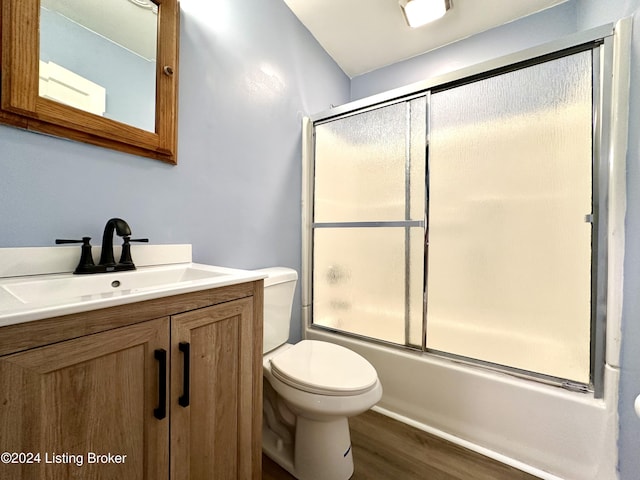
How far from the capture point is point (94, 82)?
0.92m

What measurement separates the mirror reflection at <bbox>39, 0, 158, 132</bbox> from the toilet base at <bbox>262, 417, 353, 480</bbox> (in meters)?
1.42

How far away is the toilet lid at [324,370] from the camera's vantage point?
3.30ft

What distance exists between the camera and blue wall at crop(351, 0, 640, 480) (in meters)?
0.98

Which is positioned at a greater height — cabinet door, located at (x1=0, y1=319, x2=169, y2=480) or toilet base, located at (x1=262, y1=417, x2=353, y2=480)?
cabinet door, located at (x1=0, y1=319, x2=169, y2=480)

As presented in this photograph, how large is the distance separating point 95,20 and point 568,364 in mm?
2352

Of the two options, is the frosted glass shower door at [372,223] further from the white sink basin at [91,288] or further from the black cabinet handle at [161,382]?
the black cabinet handle at [161,382]

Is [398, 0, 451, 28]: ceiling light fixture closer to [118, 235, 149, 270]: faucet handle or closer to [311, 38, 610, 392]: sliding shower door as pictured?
[311, 38, 610, 392]: sliding shower door

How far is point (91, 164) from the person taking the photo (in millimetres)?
910

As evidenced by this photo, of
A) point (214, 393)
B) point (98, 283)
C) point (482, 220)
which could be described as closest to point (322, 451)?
point (214, 393)

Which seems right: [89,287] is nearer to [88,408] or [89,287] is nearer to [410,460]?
[88,408]

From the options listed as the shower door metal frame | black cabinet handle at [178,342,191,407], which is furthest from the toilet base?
the shower door metal frame

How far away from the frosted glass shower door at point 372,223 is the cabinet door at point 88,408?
1.29 meters

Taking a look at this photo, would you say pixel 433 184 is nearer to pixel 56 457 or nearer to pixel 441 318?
pixel 441 318

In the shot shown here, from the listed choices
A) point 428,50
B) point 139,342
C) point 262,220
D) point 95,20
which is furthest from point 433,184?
point 95,20
